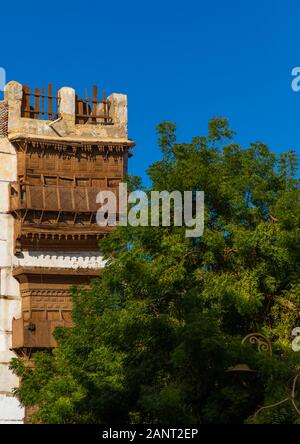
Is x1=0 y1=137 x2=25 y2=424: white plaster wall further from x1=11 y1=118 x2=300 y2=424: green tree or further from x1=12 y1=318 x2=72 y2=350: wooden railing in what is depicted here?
x1=11 y1=118 x2=300 y2=424: green tree

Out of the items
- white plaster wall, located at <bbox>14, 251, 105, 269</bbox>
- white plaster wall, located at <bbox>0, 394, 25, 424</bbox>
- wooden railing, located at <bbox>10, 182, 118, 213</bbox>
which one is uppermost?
wooden railing, located at <bbox>10, 182, 118, 213</bbox>

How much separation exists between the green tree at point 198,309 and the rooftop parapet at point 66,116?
13.0 m

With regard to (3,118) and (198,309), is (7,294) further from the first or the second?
(198,309)

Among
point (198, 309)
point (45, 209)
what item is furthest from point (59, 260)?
point (198, 309)

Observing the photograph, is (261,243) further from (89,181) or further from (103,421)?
(89,181)

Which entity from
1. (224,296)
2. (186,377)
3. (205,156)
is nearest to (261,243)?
(224,296)

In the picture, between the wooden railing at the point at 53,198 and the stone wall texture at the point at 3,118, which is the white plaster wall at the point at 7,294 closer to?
the stone wall texture at the point at 3,118

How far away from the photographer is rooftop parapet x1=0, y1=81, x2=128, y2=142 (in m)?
47.5

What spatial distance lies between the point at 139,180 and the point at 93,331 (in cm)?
452

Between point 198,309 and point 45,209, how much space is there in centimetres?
2196

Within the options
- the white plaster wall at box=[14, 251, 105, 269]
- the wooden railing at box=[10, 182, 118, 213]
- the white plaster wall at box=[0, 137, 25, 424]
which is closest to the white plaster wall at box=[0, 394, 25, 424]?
the white plaster wall at box=[0, 137, 25, 424]

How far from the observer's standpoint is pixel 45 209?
1812 inches

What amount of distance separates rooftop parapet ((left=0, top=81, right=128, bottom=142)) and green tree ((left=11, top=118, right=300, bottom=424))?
42.6 ft

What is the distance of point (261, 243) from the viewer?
97.7 feet
